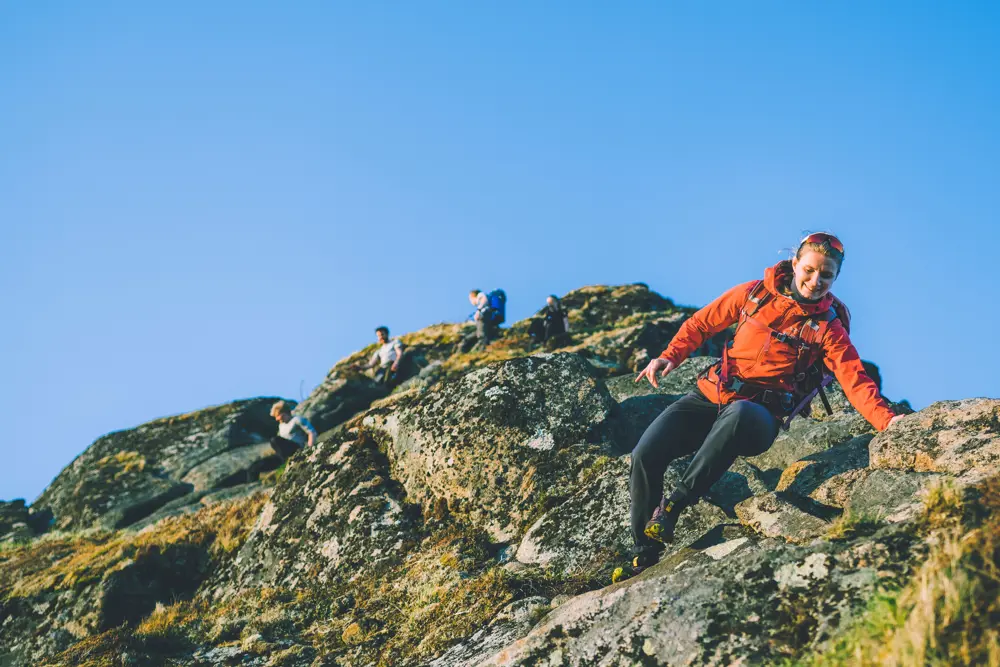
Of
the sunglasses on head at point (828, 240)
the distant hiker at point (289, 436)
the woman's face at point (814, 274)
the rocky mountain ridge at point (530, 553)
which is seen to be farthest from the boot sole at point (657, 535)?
the distant hiker at point (289, 436)

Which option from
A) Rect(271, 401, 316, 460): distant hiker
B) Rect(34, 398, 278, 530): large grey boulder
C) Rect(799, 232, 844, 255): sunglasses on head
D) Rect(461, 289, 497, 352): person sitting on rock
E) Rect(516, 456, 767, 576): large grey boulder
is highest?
Rect(461, 289, 497, 352): person sitting on rock

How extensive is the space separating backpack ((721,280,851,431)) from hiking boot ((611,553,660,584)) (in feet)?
5.65

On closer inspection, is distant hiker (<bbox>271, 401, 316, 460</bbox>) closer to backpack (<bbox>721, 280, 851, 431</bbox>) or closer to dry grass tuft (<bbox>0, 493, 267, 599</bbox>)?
dry grass tuft (<bbox>0, 493, 267, 599</bbox>)

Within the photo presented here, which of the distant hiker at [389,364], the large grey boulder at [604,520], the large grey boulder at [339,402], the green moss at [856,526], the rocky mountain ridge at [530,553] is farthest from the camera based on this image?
the distant hiker at [389,364]

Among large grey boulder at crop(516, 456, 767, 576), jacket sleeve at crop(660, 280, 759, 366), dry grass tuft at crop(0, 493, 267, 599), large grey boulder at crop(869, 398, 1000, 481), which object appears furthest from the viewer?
dry grass tuft at crop(0, 493, 267, 599)

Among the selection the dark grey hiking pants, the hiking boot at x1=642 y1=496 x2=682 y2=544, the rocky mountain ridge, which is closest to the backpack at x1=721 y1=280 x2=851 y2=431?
the dark grey hiking pants

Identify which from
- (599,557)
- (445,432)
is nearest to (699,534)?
(599,557)

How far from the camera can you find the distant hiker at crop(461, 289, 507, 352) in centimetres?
2731

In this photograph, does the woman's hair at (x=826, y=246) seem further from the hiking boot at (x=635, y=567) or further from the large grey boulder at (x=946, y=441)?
the hiking boot at (x=635, y=567)

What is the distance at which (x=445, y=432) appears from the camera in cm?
1153

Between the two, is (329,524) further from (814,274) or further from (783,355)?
(814,274)

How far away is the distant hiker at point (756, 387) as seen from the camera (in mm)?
7156

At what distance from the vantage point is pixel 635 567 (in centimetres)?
734

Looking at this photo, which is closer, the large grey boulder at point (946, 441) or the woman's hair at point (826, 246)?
the large grey boulder at point (946, 441)
